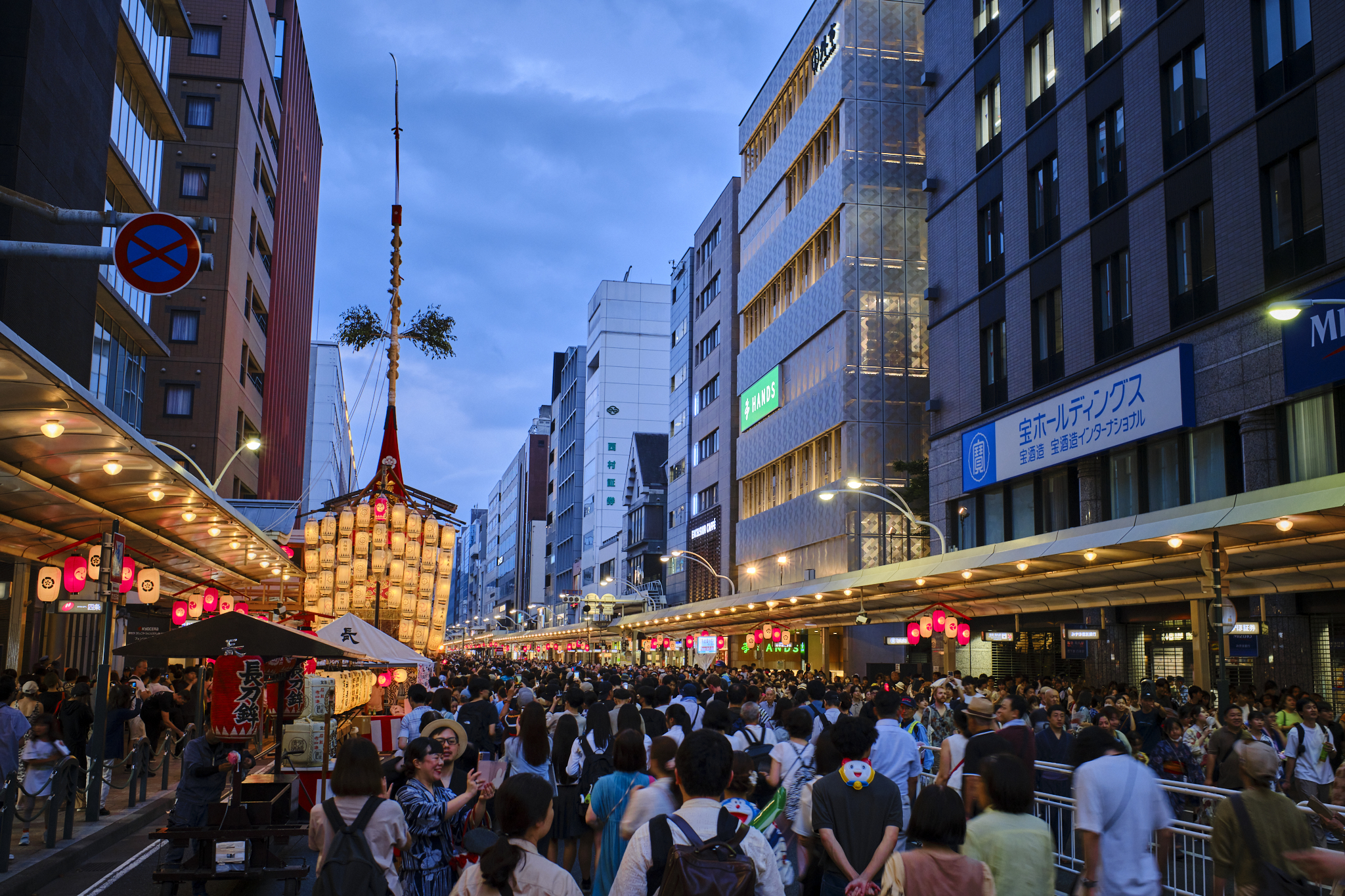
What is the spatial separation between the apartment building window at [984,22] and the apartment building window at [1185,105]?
410 inches

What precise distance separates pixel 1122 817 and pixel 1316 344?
59.8 feet

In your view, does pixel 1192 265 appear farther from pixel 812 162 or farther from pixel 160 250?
pixel 812 162

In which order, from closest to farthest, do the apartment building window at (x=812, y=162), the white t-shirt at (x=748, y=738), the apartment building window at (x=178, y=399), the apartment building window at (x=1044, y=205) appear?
the white t-shirt at (x=748, y=738) < the apartment building window at (x=1044, y=205) < the apartment building window at (x=178, y=399) < the apartment building window at (x=812, y=162)

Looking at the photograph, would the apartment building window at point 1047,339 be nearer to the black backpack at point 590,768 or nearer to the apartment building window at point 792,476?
the apartment building window at point 792,476

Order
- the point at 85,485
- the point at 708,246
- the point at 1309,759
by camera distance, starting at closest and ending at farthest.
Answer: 1. the point at 1309,759
2. the point at 85,485
3. the point at 708,246

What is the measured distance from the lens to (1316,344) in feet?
70.8

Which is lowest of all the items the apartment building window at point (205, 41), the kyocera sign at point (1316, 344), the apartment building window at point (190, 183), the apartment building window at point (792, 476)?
the kyocera sign at point (1316, 344)

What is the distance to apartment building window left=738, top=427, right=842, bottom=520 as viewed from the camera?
4891 centimetres

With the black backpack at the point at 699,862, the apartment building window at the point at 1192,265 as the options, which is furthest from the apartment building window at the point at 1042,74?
the black backpack at the point at 699,862

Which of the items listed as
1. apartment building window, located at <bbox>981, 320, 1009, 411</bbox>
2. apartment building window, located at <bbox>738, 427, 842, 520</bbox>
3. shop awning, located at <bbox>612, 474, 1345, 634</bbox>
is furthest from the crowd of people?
apartment building window, located at <bbox>738, 427, 842, 520</bbox>

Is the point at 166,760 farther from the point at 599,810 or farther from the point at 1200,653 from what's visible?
the point at 1200,653

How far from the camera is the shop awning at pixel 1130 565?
16.8 meters

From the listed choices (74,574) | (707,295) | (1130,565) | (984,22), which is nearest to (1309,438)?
(1130,565)

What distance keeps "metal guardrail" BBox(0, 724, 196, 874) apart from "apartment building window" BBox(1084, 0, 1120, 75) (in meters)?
26.8
